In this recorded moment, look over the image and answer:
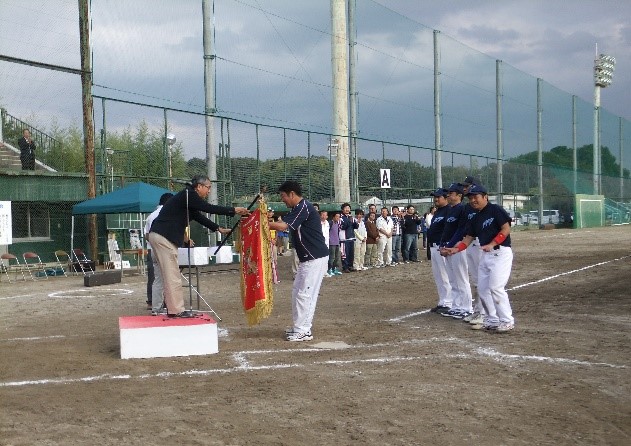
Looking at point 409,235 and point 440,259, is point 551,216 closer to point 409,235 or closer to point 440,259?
point 409,235

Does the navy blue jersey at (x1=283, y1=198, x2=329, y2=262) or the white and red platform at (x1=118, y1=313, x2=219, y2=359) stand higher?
the navy blue jersey at (x1=283, y1=198, x2=329, y2=262)

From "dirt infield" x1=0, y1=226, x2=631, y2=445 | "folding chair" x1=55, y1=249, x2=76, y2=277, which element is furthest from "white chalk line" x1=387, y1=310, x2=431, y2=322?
"folding chair" x1=55, y1=249, x2=76, y2=277

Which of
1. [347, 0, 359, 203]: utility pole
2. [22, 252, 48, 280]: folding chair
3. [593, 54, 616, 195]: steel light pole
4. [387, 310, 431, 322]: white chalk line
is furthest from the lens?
[593, 54, 616, 195]: steel light pole

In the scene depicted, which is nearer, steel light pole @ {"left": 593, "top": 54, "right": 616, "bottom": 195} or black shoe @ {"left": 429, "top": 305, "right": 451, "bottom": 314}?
black shoe @ {"left": 429, "top": 305, "right": 451, "bottom": 314}

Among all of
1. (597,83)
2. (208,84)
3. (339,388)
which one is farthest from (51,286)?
(597,83)

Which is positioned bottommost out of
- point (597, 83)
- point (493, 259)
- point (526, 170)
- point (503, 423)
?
point (503, 423)

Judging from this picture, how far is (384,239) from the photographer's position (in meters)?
24.2

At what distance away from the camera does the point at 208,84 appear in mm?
26016

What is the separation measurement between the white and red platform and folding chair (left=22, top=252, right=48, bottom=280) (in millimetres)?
12885

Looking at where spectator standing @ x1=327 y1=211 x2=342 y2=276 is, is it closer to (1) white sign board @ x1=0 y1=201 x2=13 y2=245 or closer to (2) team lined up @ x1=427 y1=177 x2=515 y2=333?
(1) white sign board @ x1=0 y1=201 x2=13 y2=245

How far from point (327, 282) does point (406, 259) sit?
7100 mm

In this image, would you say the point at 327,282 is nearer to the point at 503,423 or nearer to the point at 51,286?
the point at 51,286

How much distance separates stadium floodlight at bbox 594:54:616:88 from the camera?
73.0 m

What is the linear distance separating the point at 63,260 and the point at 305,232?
51.5ft
